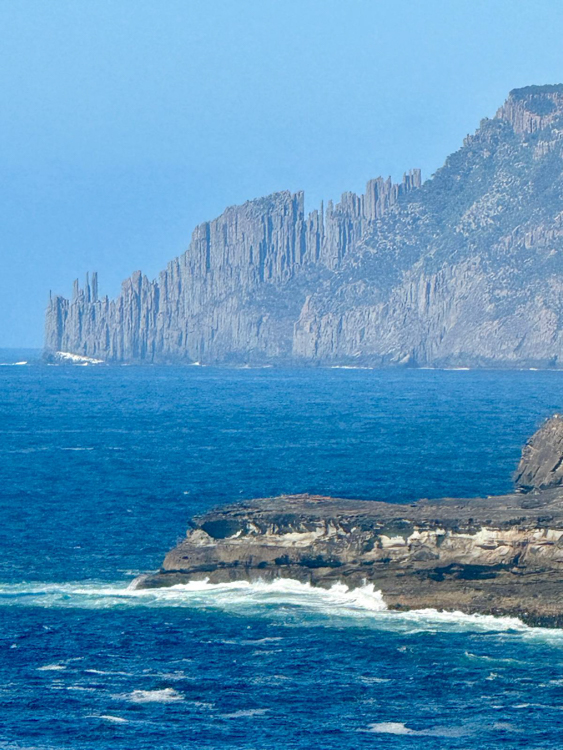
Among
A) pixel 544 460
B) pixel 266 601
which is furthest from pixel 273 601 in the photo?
pixel 544 460

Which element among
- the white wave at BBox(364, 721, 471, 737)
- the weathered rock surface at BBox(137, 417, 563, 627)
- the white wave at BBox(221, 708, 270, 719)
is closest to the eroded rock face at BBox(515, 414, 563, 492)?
the weathered rock surface at BBox(137, 417, 563, 627)

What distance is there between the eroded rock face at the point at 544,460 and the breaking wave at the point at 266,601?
24897 millimetres

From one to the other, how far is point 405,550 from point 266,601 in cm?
601

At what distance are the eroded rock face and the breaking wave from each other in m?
24.9

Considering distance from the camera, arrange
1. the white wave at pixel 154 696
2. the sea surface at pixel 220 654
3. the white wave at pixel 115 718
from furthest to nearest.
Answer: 1. the white wave at pixel 154 696
2. the white wave at pixel 115 718
3. the sea surface at pixel 220 654

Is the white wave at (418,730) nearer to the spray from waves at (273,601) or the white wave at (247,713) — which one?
the white wave at (247,713)

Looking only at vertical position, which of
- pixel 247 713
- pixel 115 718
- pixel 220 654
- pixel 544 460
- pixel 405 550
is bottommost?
pixel 115 718

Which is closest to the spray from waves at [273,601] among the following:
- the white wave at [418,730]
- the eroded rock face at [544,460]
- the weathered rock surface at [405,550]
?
the weathered rock surface at [405,550]

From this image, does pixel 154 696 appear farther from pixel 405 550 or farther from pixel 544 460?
pixel 544 460

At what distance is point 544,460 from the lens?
80938 millimetres

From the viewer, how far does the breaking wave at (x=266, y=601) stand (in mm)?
51875

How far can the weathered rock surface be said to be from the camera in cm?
5334

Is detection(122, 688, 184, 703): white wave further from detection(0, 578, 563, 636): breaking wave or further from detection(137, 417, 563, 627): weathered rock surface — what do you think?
detection(137, 417, 563, 627): weathered rock surface

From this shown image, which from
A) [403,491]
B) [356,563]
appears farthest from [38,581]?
[403,491]
